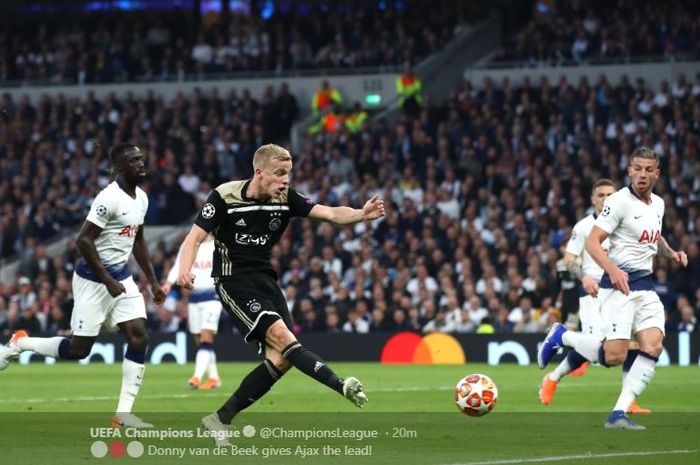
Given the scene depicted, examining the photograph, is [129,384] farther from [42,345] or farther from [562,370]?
[562,370]

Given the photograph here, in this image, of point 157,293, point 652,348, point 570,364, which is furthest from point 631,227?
point 157,293

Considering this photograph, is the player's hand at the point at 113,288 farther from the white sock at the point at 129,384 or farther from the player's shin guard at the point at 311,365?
the player's shin guard at the point at 311,365

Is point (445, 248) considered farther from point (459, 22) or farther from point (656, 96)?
point (459, 22)

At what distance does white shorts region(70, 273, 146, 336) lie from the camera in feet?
43.5

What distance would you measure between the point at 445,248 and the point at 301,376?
7537 mm

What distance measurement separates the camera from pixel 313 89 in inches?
1444

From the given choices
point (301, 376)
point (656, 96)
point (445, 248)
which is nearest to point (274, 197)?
point (301, 376)

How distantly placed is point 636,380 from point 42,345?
545cm

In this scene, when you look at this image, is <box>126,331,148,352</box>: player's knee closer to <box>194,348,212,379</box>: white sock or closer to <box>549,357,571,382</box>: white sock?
<box>549,357,571,382</box>: white sock

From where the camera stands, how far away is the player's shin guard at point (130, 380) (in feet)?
42.7

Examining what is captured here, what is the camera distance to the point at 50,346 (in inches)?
536

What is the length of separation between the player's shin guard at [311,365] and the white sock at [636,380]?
320 cm

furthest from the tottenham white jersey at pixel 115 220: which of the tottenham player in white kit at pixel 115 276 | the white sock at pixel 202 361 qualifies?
the white sock at pixel 202 361

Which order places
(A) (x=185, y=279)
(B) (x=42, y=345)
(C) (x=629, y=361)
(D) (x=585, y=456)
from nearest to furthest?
(D) (x=585, y=456) → (A) (x=185, y=279) → (B) (x=42, y=345) → (C) (x=629, y=361)
